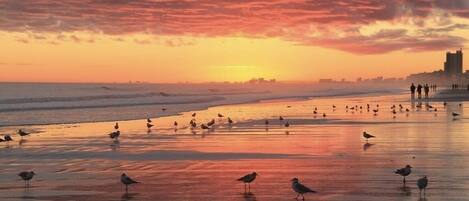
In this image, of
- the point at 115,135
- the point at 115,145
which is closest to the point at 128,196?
the point at 115,145

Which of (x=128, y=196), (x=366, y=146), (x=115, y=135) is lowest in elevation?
(x=128, y=196)

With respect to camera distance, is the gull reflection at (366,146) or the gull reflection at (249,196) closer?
the gull reflection at (249,196)

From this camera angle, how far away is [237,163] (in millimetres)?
16891

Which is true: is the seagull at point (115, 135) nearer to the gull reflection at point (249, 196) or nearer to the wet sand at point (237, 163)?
the wet sand at point (237, 163)

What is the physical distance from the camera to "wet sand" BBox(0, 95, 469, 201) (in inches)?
486

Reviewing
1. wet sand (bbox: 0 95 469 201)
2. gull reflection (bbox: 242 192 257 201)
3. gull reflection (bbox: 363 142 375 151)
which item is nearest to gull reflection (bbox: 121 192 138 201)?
wet sand (bbox: 0 95 469 201)

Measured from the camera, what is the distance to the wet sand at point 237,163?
12.4 metres

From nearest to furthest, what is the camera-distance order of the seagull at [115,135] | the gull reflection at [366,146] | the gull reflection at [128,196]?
the gull reflection at [128,196] → the gull reflection at [366,146] → the seagull at [115,135]

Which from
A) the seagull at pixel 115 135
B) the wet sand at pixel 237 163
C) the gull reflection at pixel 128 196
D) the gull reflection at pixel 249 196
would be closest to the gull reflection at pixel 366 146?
the wet sand at pixel 237 163

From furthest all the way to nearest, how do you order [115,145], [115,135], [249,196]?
[115,135] < [115,145] < [249,196]

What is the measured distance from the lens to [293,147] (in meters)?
21.0

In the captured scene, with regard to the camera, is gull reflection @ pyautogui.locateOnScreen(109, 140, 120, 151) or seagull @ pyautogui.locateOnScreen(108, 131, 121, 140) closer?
gull reflection @ pyautogui.locateOnScreen(109, 140, 120, 151)

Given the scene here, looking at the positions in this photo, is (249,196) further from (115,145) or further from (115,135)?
(115,135)

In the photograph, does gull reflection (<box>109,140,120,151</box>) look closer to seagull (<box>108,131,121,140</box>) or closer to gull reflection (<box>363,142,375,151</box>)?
seagull (<box>108,131,121,140</box>)
